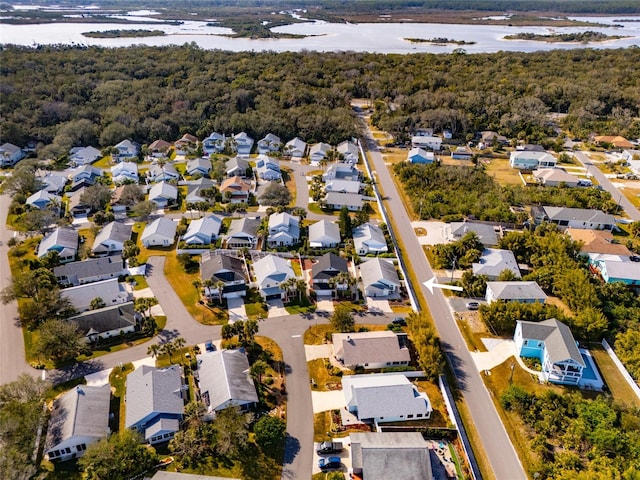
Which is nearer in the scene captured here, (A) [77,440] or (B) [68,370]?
(A) [77,440]

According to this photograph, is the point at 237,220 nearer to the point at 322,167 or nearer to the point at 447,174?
the point at 322,167

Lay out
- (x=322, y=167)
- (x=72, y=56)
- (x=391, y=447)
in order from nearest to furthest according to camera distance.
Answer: (x=391, y=447), (x=322, y=167), (x=72, y=56)

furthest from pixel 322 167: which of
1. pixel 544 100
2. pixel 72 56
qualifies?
pixel 72 56

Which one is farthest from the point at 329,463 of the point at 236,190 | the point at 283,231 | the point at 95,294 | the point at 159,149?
the point at 159,149

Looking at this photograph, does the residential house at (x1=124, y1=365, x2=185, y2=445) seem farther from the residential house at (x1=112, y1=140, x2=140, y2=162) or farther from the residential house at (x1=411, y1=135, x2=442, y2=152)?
the residential house at (x1=411, y1=135, x2=442, y2=152)

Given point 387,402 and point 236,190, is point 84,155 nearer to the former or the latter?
point 236,190

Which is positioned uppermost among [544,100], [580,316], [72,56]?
[72,56]
